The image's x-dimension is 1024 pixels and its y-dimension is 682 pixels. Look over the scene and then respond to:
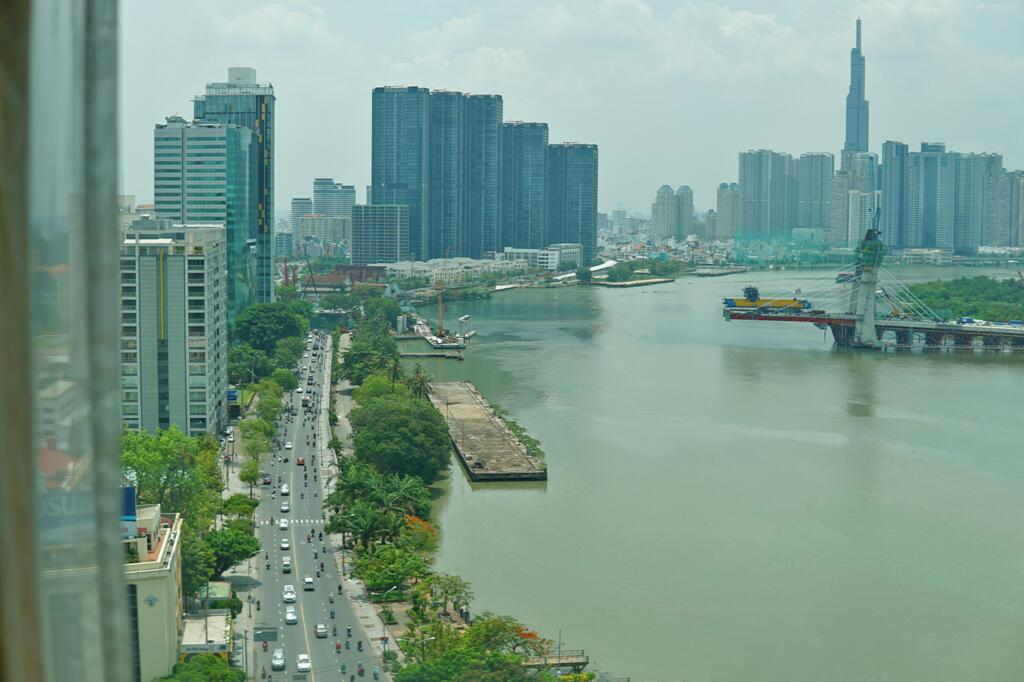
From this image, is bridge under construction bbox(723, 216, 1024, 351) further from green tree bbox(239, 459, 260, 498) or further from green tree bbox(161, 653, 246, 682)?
green tree bbox(161, 653, 246, 682)

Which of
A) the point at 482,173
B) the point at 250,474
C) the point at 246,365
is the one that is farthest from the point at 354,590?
the point at 482,173

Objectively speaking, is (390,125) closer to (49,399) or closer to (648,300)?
(648,300)

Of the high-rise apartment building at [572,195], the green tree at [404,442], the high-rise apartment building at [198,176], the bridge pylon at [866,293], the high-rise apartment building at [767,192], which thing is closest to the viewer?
the green tree at [404,442]

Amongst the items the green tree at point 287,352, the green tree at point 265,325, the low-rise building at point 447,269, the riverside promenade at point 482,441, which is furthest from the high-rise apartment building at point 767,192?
the riverside promenade at point 482,441

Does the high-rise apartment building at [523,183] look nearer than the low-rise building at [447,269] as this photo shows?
No

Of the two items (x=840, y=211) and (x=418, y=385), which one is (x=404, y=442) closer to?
(x=418, y=385)

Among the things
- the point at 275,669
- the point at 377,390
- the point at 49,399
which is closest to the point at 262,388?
the point at 377,390

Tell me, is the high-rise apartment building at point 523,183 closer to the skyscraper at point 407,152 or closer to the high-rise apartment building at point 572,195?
the high-rise apartment building at point 572,195
